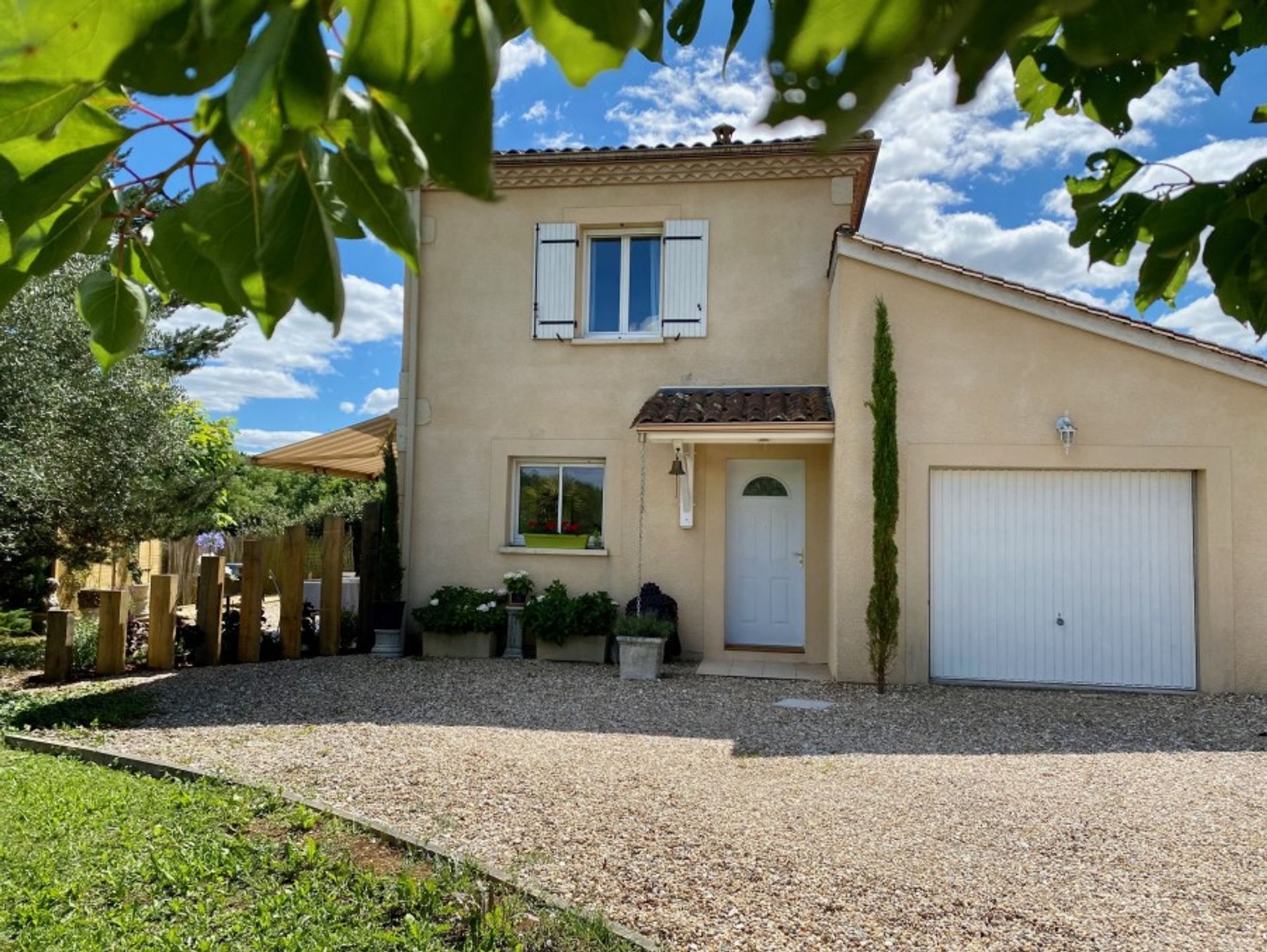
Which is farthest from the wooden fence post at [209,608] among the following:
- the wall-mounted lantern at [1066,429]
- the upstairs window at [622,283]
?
the wall-mounted lantern at [1066,429]

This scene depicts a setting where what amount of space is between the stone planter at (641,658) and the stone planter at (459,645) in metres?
2.14

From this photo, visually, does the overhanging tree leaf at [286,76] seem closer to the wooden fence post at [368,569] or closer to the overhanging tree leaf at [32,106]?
the overhanging tree leaf at [32,106]

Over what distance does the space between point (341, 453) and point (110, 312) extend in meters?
12.3

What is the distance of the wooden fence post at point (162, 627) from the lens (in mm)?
9891

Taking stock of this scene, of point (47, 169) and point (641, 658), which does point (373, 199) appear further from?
point (641, 658)

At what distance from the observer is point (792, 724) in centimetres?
747

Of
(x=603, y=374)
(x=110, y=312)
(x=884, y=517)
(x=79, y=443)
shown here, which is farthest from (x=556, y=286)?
(x=110, y=312)

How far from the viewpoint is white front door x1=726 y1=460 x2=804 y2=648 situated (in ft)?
35.5

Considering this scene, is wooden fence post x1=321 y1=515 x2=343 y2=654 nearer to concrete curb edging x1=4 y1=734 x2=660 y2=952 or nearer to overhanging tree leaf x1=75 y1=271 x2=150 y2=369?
concrete curb edging x1=4 y1=734 x2=660 y2=952

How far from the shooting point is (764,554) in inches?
429

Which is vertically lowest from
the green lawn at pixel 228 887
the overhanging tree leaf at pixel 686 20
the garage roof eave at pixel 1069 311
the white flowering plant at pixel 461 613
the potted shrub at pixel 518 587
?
the green lawn at pixel 228 887

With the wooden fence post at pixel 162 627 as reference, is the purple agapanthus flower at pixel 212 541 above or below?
above

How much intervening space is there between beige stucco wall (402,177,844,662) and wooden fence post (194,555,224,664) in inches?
91.2

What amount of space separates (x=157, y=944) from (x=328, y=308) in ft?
12.2
